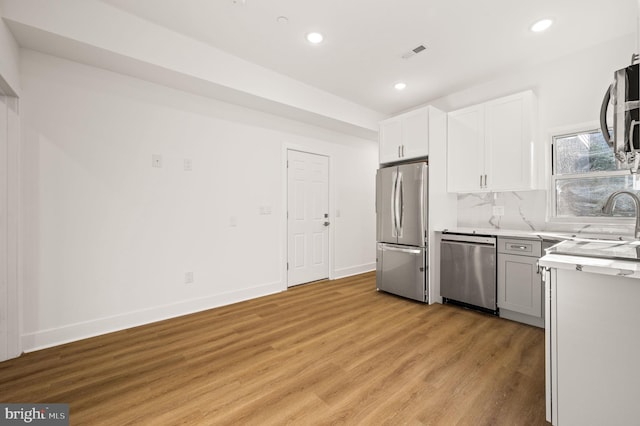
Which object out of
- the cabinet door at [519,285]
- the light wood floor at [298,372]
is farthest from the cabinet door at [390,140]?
the light wood floor at [298,372]

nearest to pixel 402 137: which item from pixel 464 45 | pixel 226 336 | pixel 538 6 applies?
pixel 464 45

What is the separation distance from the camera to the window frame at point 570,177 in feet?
9.17

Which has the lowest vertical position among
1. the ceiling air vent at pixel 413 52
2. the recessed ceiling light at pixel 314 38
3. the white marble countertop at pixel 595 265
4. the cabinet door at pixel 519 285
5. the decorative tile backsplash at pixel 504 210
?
the cabinet door at pixel 519 285

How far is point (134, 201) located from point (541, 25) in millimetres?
4323

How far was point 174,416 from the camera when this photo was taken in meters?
1.58

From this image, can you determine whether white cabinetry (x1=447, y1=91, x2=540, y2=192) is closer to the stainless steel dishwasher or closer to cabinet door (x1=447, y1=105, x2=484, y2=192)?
cabinet door (x1=447, y1=105, x2=484, y2=192)

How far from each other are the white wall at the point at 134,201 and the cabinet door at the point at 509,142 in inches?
105

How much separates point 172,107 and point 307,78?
168cm

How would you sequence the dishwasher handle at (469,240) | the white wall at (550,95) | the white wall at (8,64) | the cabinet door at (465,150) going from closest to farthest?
1. the white wall at (8,64)
2. the white wall at (550,95)
3. the dishwasher handle at (469,240)
4. the cabinet door at (465,150)

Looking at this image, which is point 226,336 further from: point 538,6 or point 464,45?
point 538,6

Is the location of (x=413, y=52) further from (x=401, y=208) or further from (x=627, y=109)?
(x=627, y=109)

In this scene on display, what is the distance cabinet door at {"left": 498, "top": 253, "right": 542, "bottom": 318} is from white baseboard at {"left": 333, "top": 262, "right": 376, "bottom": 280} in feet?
7.87

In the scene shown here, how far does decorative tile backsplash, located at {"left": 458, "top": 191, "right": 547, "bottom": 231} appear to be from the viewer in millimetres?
3250

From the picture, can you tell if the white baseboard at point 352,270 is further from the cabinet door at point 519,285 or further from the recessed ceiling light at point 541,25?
the recessed ceiling light at point 541,25
